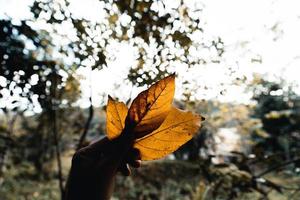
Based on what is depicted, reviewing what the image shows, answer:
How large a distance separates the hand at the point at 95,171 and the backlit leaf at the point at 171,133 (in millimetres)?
56

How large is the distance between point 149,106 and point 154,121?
0.09ft

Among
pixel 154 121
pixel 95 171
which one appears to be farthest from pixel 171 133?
pixel 95 171

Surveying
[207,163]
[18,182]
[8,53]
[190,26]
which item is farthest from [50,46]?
[18,182]

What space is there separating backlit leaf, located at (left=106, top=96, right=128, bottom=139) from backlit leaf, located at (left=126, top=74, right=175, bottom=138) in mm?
16

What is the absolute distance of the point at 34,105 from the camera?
1738 millimetres

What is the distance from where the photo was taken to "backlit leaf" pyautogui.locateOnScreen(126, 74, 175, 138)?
0.50 m

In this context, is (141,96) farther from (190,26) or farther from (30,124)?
(30,124)

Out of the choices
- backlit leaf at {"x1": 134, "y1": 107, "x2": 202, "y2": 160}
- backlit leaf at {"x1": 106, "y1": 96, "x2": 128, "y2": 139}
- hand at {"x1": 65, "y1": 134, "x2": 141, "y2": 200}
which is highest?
backlit leaf at {"x1": 106, "y1": 96, "x2": 128, "y2": 139}

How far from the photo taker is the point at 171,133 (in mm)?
542

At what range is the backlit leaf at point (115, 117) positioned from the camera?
1.66 feet

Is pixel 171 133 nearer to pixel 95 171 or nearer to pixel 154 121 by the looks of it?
pixel 154 121

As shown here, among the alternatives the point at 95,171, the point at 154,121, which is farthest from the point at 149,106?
the point at 95,171

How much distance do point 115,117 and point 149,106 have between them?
0.19ft

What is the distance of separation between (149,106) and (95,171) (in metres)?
0.13
